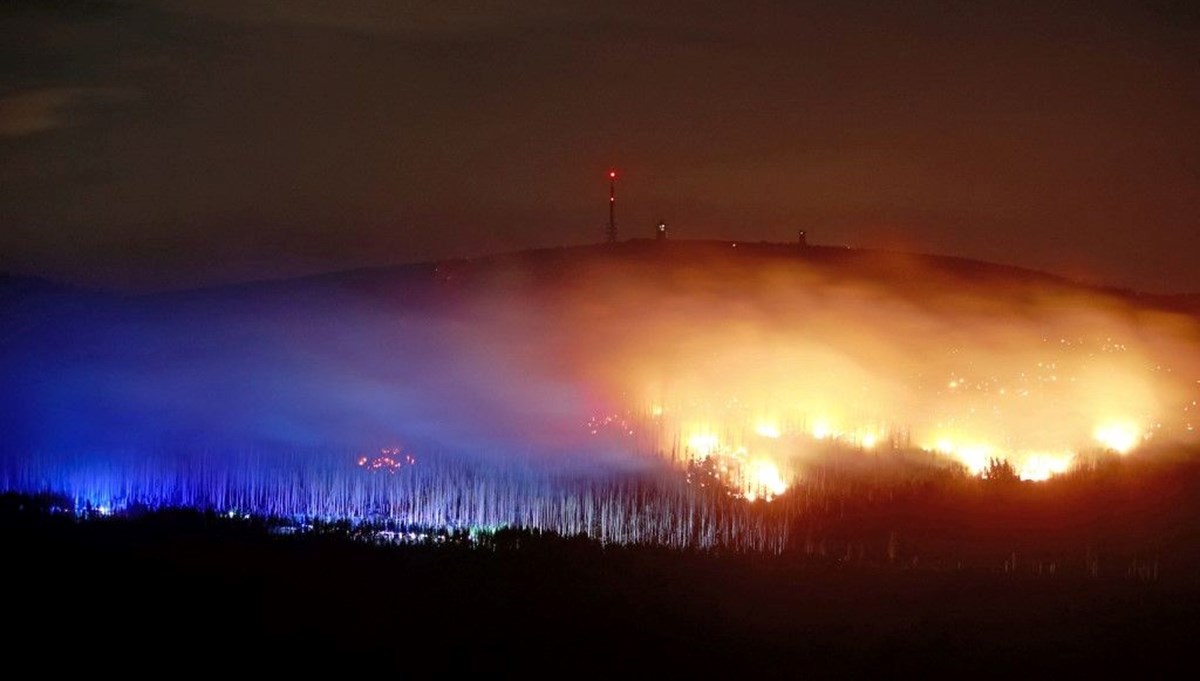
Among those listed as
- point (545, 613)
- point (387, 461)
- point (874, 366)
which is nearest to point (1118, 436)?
point (874, 366)

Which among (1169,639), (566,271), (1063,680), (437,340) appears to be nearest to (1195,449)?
(1169,639)

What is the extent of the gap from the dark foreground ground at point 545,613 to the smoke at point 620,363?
26.8 ft

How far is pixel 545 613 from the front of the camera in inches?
439

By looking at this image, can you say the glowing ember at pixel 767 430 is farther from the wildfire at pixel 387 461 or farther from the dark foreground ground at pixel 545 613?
the dark foreground ground at pixel 545 613

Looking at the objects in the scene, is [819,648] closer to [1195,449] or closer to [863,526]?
[863,526]

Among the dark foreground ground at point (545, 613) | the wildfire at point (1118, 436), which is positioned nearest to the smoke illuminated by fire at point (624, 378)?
the wildfire at point (1118, 436)

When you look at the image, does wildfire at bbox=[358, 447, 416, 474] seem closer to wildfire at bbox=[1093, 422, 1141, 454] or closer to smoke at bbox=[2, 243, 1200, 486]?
smoke at bbox=[2, 243, 1200, 486]

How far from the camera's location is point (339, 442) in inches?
902

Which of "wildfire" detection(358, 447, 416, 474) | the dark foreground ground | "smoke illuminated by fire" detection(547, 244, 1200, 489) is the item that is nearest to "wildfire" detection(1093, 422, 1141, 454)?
"smoke illuminated by fire" detection(547, 244, 1200, 489)

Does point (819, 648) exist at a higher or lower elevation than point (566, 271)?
lower

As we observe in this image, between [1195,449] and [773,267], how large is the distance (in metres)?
18.7

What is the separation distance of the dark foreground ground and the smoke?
8.18 metres

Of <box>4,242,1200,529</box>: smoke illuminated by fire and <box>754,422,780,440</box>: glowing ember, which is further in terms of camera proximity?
<box>754,422,780,440</box>: glowing ember

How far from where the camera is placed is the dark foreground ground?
1009cm
